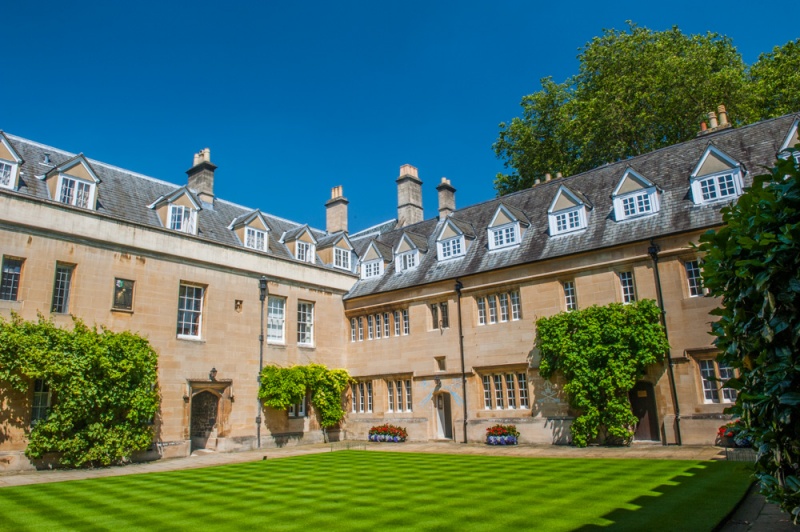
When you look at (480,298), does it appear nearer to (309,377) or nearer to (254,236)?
(309,377)

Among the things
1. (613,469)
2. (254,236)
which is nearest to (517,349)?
(613,469)

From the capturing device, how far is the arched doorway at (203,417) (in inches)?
923

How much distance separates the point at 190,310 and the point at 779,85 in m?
34.6

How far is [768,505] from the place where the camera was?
940cm

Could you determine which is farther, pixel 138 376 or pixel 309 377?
pixel 309 377

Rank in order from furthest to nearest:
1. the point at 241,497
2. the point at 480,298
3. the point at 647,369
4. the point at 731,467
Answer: the point at 480,298, the point at 647,369, the point at 731,467, the point at 241,497

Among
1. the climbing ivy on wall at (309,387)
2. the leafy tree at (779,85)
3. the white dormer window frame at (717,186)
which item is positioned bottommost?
the climbing ivy on wall at (309,387)

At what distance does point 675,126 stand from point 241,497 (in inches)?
1298

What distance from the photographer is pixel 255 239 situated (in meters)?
26.7

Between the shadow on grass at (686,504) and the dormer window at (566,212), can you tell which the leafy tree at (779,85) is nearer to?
the dormer window at (566,212)

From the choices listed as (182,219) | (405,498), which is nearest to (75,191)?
(182,219)

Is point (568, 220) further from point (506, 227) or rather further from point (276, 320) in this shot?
point (276, 320)

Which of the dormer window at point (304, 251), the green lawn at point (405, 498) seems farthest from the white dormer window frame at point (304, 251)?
the green lawn at point (405, 498)

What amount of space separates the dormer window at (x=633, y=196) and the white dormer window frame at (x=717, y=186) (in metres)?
1.46
